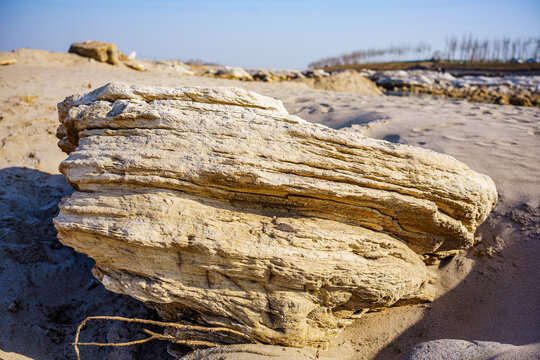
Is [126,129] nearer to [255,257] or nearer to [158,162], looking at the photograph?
[158,162]

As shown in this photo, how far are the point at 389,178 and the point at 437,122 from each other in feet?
12.9

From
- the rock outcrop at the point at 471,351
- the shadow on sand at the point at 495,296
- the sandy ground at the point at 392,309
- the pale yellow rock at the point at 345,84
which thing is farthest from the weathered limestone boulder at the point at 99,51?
the rock outcrop at the point at 471,351

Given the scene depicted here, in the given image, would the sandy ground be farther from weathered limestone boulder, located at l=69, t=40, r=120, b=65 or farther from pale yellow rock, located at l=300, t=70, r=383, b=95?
pale yellow rock, located at l=300, t=70, r=383, b=95

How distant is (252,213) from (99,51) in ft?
39.0

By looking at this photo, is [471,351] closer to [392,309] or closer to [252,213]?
[392,309]

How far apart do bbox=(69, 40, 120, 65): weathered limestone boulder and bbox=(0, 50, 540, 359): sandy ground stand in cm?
660

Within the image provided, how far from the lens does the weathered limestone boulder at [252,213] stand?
241 centimetres

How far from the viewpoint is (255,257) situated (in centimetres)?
236

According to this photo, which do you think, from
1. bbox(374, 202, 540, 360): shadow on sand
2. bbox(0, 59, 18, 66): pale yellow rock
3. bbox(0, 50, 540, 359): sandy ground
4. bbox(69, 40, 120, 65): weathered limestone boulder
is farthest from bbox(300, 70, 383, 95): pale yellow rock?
bbox(374, 202, 540, 360): shadow on sand

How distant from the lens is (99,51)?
38.5 feet

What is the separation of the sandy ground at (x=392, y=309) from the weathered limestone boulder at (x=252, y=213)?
0.51 metres

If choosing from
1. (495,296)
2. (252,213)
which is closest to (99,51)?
(252,213)

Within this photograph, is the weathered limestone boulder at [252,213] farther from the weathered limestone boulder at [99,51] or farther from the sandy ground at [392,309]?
the weathered limestone boulder at [99,51]

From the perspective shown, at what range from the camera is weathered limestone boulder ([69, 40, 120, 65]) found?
38.7 ft
